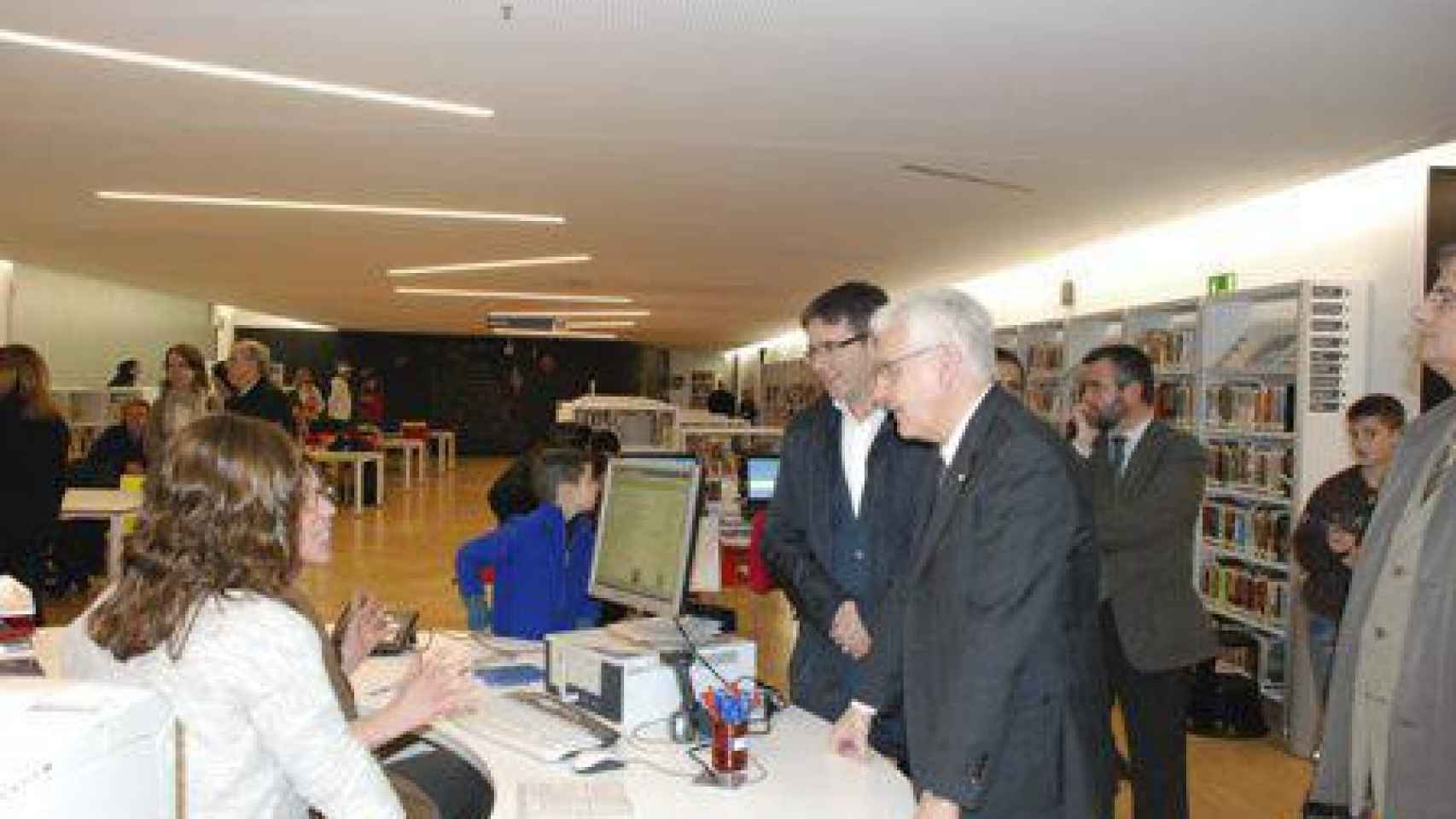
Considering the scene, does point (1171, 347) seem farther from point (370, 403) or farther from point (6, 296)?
point (370, 403)

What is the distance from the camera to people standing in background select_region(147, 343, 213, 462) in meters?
6.72

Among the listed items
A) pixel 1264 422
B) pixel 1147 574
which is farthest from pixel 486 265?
pixel 1147 574

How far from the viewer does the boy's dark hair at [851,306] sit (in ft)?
9.93

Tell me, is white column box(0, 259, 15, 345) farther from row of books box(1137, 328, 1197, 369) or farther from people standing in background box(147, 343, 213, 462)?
row of books box(1137, 328, 1197, 369)

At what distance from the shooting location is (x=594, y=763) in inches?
99.1

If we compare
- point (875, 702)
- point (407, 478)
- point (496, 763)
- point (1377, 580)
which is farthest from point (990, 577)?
point (407, 478)

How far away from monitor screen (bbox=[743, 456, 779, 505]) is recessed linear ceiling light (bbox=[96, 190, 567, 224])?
222 centimetres

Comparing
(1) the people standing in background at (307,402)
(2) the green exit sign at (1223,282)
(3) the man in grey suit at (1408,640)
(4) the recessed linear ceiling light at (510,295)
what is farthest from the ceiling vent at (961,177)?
(1) the people standing in background at (307,402)

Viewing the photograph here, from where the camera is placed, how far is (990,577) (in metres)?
2.05

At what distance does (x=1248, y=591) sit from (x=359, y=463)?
34.0ft

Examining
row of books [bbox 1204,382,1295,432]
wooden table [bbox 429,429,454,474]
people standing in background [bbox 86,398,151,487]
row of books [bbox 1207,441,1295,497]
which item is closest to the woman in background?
people standing in background [bbox 86,398,151,487]

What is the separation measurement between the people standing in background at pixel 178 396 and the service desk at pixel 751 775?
180 inches

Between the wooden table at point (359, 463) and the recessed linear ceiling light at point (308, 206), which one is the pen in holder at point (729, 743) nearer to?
the recessed linear ceiling light at point (308, 206)

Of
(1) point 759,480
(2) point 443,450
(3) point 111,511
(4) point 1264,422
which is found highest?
(4) point 1264,422
